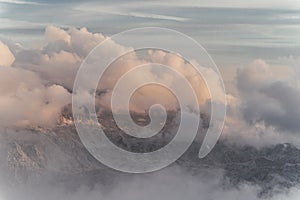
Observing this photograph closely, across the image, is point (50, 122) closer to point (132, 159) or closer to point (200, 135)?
point (132, 159)

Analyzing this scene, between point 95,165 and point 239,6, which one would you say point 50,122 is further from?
point 239,6

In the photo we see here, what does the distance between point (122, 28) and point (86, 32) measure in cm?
24

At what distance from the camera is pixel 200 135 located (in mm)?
3330

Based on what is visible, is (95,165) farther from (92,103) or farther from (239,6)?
(239,6)

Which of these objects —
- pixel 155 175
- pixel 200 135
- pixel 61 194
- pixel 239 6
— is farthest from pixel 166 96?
pixel 61 194

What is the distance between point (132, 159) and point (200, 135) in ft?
1.58

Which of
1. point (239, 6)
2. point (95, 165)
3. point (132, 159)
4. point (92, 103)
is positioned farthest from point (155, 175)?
point (239, 6)

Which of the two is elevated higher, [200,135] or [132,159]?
[200,135]

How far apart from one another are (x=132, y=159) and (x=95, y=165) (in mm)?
255

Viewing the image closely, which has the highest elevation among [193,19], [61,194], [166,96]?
[193,19]

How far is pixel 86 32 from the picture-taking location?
11.0 ft

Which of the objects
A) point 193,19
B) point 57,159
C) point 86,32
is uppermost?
point 193,19

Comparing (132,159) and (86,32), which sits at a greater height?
(86,32)

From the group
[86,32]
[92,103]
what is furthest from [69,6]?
[92,103]
